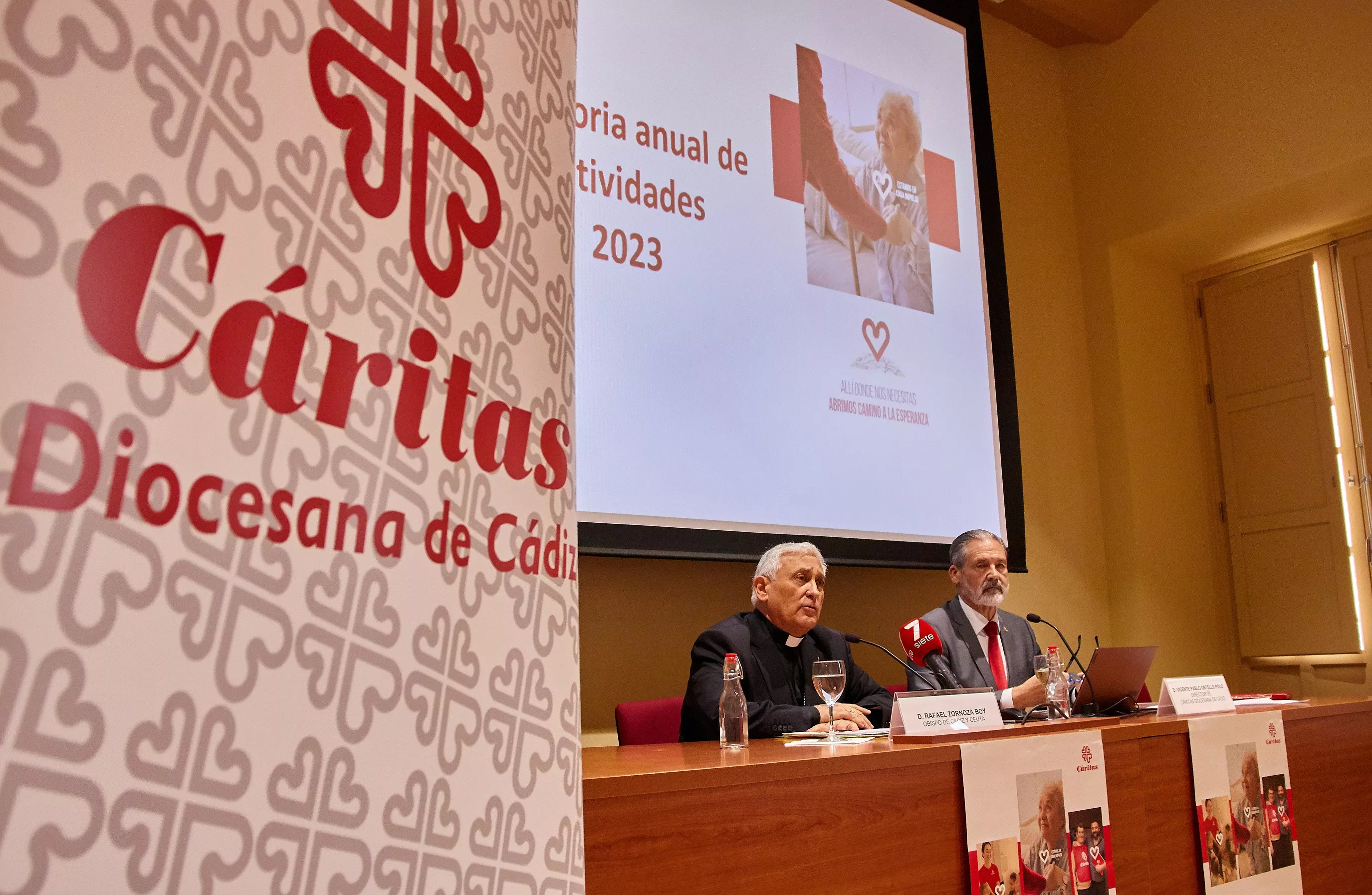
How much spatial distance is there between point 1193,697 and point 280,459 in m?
2.47

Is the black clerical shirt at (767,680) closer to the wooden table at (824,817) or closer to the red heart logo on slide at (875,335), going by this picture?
the wooden table at (824,817)

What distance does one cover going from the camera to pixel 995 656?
3307 mm

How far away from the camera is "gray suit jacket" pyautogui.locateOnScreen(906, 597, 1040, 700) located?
318cm

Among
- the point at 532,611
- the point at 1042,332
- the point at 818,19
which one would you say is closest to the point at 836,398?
the point at 818,19

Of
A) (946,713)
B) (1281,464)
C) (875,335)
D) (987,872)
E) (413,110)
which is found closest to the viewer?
(413,110)

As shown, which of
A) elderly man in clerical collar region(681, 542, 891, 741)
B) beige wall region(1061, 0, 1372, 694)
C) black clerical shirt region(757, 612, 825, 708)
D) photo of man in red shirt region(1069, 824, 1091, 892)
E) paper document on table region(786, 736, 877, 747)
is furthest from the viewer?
beige wall region(1061, 0, 1372, 694)

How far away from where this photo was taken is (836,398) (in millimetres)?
3824

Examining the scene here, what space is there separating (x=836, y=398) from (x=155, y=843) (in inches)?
130

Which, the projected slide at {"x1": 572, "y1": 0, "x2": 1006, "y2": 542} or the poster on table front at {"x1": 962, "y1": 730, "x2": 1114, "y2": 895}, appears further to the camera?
the projected slide at {"x1": 572, "y1": 0, "x2": 1006, "y2": 542}

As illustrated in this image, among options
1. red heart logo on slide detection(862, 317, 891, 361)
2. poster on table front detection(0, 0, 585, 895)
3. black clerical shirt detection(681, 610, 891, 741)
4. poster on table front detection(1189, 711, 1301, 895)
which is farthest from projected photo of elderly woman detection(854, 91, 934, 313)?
poster on table front detection(0, 0, 585, 895)

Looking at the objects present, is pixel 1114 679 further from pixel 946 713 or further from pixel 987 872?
pixel 987 872

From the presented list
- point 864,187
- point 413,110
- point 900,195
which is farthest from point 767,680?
point 413,110

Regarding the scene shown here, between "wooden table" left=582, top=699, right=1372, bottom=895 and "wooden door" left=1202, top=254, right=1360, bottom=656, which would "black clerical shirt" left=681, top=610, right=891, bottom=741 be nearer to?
"wooden table" left=582, top=699, right=1372, bottom=895

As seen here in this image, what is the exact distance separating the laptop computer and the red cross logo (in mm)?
2159
